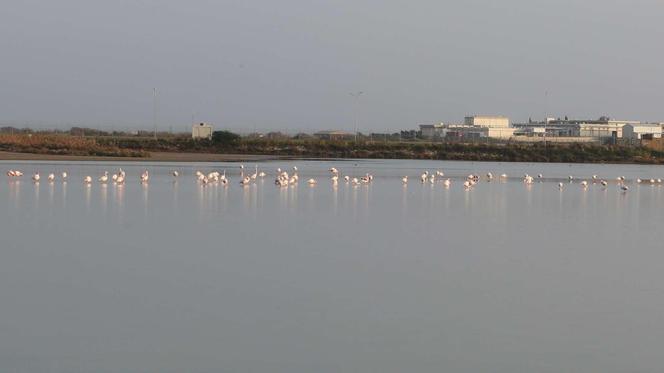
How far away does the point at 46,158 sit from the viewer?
55.2 metres

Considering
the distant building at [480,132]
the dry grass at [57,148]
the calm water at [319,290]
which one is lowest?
the calm water at [319,290]

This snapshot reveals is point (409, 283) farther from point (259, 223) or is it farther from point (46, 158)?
point (46, 158)

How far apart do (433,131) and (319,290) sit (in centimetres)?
11273

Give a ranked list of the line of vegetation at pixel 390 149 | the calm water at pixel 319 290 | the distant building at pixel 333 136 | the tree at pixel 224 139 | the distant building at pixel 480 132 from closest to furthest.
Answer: the calm water at pixel 319 290 → the line of vegetation at pixel 390 149 → the tree at pixel 224 139 → the distant building at pixel 333 136 → the distant building at pixel 480 132

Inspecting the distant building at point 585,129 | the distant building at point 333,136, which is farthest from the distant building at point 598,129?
the distant building at point 333,136

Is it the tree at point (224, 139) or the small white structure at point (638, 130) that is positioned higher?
the small white structure at point (638, 130)

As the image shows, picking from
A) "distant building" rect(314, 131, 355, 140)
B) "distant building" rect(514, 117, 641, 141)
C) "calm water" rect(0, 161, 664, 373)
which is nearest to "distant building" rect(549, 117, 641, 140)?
"distant building" rect(514, 117, 641, 141)

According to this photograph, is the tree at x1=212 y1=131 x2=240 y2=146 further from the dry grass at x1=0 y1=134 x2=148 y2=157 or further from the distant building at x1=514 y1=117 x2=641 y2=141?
the distant building at x1=514 y1=117 x2=641 y2=141

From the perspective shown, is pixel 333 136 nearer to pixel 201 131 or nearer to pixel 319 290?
pixel 201 131

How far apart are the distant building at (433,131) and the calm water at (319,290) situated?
95008 mm

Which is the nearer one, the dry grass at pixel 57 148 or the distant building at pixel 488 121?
the dry grass at pixel 57 148

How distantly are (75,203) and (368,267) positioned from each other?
11.5 m

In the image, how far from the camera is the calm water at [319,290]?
33.3ft

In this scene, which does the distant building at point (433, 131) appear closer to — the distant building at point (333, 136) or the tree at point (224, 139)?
the distant building at point (333, 136)
